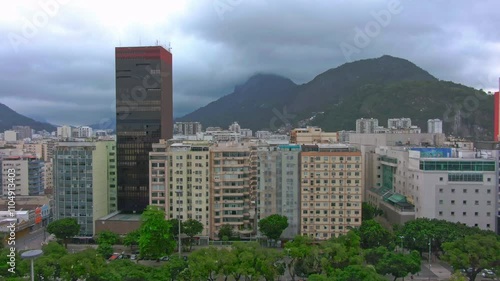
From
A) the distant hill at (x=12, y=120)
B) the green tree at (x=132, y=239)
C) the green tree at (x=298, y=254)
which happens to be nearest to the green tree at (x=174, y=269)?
the green tree at (x=298, y=254)

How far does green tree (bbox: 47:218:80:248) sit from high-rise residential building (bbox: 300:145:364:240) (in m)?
15.5

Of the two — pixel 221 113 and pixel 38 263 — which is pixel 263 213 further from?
pixel 221 113

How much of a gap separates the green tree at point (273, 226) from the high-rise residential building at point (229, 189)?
2484 millimetres

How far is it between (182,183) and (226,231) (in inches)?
183

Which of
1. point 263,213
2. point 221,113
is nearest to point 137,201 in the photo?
point 263,213

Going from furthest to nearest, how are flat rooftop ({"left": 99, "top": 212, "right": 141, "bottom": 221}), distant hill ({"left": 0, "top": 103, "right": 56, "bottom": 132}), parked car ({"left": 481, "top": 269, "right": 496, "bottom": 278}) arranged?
1. distant hill ({"left": 0, "top": 103, "right": 56, "bottom": 132})
2. flat rooftop ({"left": 99, "top": 212, "right": 141, "bottom": 221})
3. parked car ({"left": 481, "top": 269, "right": 496, "bottom": 278})

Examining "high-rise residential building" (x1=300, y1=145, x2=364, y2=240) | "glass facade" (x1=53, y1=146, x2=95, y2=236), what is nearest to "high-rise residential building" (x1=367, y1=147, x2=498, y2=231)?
"high-rise residential building" (x1=300, y1=145, x2=364, y2=240)

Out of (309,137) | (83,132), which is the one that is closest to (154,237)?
(309,137)

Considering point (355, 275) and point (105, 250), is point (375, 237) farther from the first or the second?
point (105, 250)

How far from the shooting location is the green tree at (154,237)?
24062 mm

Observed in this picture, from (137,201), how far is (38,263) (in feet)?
63.2

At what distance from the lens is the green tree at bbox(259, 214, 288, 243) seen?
89.3 feet

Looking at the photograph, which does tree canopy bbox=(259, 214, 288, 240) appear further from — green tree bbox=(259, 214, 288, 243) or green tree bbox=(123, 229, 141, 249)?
green tree bbox=(123, 229, 141, 249)

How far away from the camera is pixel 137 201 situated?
36625mm
